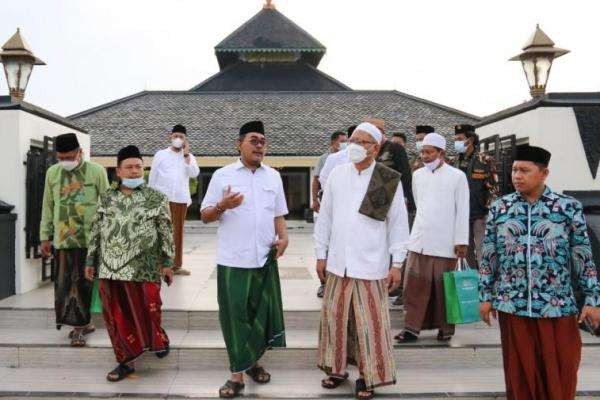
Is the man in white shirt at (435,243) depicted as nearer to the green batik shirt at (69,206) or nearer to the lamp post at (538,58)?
the green batik shirt at (69,206)

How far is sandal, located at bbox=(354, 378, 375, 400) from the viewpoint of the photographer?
3750mm

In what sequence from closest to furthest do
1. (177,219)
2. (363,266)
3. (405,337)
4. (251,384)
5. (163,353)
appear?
(363,266)
(251,384)
(163,353)
(405,337)
(177,219)

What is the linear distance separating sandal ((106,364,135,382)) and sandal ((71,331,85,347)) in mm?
507

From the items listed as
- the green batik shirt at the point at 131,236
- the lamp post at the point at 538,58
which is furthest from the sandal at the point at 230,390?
the lamp post at the point at 538,58

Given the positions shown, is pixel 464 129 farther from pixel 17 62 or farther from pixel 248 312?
pixel 17 62

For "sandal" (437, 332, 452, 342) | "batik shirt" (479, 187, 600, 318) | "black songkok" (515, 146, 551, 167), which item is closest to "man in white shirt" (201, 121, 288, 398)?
"sandal" (437, 332, 452, 342)

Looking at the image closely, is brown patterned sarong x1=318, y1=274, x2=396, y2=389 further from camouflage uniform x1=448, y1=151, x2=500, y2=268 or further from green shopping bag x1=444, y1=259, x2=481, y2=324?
camouflage uniform x1=448, y1=151, x2=500, y2=268

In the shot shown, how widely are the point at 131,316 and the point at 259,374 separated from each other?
105cm

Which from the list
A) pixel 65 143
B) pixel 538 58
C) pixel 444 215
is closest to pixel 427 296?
pixel 444 215

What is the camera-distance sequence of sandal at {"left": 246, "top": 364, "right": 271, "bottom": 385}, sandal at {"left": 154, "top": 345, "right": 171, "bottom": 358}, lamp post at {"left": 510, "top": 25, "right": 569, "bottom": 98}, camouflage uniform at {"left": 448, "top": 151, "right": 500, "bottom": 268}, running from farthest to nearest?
lamp post at {"left": 510, "top": 25, "right": 569, "bottom": 98}, camouflage uniform at {"left": 448, "top": 151, "right": 500, "bottom": 268}, sandal at {"left": 154, "top": 345, "right": 171, "bottom": 358}, sandal at {"left": 246, "top": 364, "right": 271, "bottom": 385}

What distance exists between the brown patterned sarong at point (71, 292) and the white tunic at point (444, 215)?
2777 millimetres

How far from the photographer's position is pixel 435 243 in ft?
15.1

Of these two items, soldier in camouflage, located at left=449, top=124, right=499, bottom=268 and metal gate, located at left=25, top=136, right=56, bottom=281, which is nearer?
soldier in camouflage, located at left=449, top=124, right=499, bottom=268

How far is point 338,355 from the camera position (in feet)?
12.6
